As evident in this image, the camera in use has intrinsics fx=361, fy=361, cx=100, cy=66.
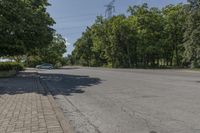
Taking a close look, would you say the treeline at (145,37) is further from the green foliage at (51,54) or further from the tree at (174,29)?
the green foliage at (51,54)

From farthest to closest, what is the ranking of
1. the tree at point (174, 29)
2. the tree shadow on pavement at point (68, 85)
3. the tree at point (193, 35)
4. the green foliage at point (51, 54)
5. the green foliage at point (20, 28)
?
1. the green foliage at point (51, 54)
2. the tree at point (174, 29)
3. the tree at point (193, 35)
4. the green foliage at point (20, 28)
5. the tree shadow on pavement at point (68, 85)

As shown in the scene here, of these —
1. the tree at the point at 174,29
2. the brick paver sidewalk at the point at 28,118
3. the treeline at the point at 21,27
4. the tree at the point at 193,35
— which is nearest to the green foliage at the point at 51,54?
the tree at the point at 174,29

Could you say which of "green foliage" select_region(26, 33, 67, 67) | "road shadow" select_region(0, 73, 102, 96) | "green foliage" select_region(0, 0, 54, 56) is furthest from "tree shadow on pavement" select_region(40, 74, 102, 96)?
"green foliage" select_region(26, 33, 67, 67)

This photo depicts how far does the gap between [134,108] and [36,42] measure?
25.4 meters

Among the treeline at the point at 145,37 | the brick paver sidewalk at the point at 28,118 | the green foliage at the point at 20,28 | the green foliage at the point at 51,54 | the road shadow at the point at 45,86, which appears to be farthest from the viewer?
the green foliage at the point at 51,54

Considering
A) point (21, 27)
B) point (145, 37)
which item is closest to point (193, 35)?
point (21, 27)

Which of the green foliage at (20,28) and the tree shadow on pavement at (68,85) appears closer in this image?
the tree shadow on pavement at (68,85)

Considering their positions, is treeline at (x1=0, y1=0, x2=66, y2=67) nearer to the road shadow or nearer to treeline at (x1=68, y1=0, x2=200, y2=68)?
the road shadow

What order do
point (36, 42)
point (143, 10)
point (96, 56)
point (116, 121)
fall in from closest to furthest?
point (116, 121) → point (36, 42) → point (143, 10) → point (96, 56)

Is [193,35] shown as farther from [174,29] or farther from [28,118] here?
[174,29]

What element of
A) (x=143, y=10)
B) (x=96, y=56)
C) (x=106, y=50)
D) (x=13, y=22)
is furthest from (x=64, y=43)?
(x=13, y=22)

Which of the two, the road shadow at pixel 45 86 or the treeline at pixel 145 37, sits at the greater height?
the treeline at pixel 145 37

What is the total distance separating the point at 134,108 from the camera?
11.4 m

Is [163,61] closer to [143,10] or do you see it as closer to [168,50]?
[168,50]
